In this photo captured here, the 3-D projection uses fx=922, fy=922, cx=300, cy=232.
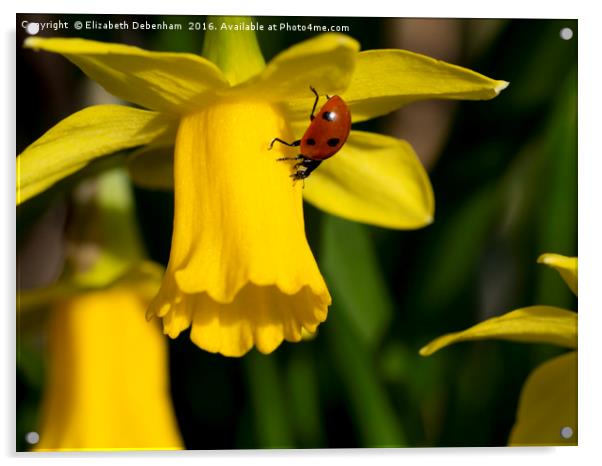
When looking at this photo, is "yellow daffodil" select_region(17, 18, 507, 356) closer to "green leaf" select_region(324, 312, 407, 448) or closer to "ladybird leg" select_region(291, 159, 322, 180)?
"ladybird leg" select_region(291, 159, 322, 180)

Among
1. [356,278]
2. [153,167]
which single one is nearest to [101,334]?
[153,167]

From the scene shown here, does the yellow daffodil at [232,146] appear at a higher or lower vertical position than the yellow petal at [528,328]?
higher

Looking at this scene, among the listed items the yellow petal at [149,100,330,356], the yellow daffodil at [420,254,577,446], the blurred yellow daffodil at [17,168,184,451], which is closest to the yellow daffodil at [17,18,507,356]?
the yellow petal at [149,100,330,356]

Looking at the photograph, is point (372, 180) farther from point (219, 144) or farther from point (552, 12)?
point (552, 12)

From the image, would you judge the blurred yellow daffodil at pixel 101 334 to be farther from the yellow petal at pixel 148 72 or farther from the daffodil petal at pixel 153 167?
the yellow petal at pixel 148 72

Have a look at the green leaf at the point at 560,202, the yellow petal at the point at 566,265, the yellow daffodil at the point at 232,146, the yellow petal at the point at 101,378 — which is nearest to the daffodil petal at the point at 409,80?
the yellow daffodil at the point at 232,146

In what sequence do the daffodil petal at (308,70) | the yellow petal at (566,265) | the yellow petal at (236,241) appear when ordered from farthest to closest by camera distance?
1. the yellow petal at (566,265)
2. the yellow petal at (236,241)
3. the daffodil petal at (308,70)
